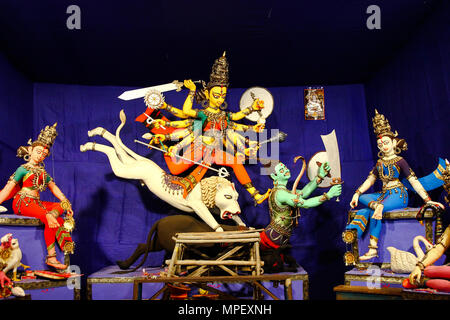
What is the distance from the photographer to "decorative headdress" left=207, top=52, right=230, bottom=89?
455 centimetres

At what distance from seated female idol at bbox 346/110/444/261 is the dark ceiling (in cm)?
98

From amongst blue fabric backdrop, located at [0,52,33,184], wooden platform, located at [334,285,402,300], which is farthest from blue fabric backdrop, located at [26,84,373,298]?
wooden platform, located at [334,285,402,300]

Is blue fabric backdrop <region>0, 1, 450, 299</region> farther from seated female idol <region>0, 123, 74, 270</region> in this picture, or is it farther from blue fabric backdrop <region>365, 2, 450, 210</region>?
seated female idol <region>0, 123, 74, 270</region>

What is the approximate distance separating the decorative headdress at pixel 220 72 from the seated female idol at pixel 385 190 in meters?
1.64

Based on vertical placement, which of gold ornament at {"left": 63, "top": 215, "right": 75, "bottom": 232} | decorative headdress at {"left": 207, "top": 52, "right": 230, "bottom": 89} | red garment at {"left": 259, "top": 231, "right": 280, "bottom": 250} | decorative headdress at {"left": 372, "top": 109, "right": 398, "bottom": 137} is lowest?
red garment at {"left": 259, "top": 231, "right": 280, "bottom": 250}

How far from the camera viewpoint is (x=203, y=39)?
442cm

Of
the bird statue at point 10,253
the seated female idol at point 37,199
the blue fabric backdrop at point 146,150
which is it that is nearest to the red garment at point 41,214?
the seated female idol at point 37,199

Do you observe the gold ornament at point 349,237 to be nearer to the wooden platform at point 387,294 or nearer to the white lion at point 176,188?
the wooden platform at point 387,294

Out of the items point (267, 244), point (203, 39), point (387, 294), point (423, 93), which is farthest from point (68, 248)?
point (423, 93)

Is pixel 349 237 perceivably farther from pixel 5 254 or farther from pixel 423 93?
pixel 5 254

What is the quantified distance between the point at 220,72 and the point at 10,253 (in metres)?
2.67

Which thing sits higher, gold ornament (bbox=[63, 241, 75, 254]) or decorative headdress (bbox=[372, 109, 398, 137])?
decorative headdress (bbox=[372, 109, 398, 137])

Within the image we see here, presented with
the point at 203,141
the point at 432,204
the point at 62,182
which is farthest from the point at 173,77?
the point at 432,204

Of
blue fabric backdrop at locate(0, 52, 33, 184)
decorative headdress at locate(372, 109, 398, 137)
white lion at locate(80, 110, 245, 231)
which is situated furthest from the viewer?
blue fabric backdrop at locate(0, 52, 33, 184)
